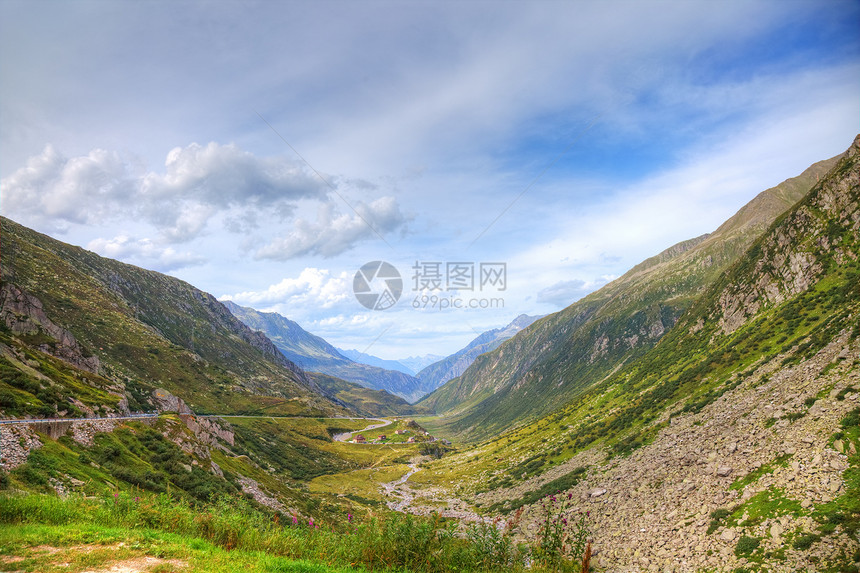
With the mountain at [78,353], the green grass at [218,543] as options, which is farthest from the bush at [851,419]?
the mountain at [78,353]

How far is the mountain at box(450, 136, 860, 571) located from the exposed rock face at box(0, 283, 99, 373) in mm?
92786

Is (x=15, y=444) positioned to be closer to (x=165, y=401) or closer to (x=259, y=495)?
(x=259, y=495)

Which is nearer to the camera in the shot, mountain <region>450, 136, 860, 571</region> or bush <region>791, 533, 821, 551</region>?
bush <region>791, 533, 821, 551</region>

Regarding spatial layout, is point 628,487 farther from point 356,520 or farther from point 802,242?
point 802,242

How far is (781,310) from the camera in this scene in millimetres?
64625

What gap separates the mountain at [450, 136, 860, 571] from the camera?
24141 mm

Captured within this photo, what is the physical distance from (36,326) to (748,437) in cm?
12267

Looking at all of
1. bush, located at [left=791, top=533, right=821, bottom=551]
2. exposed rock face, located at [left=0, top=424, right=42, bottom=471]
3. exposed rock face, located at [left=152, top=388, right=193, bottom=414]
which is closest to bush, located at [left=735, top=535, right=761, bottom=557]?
bush, located at [left=791, top=533, right=821, bottom=551]

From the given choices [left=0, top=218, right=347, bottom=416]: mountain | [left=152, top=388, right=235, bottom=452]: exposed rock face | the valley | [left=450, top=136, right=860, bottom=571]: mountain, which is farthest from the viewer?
[left=152, top=388, right=235, bottom=452]: exposed rock face

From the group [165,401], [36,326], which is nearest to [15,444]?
[36,326]

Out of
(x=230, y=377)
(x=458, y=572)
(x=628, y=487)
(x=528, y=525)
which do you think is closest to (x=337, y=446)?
(x=230, y=377)

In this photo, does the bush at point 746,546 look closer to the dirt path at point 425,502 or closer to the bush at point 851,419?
the bush at point 851,419

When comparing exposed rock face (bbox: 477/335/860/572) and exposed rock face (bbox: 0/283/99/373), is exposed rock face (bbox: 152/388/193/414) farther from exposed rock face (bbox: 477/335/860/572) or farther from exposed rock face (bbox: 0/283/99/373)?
exposed rock face (bbox: 477/335/860/572)

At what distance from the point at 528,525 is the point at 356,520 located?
144 feet
